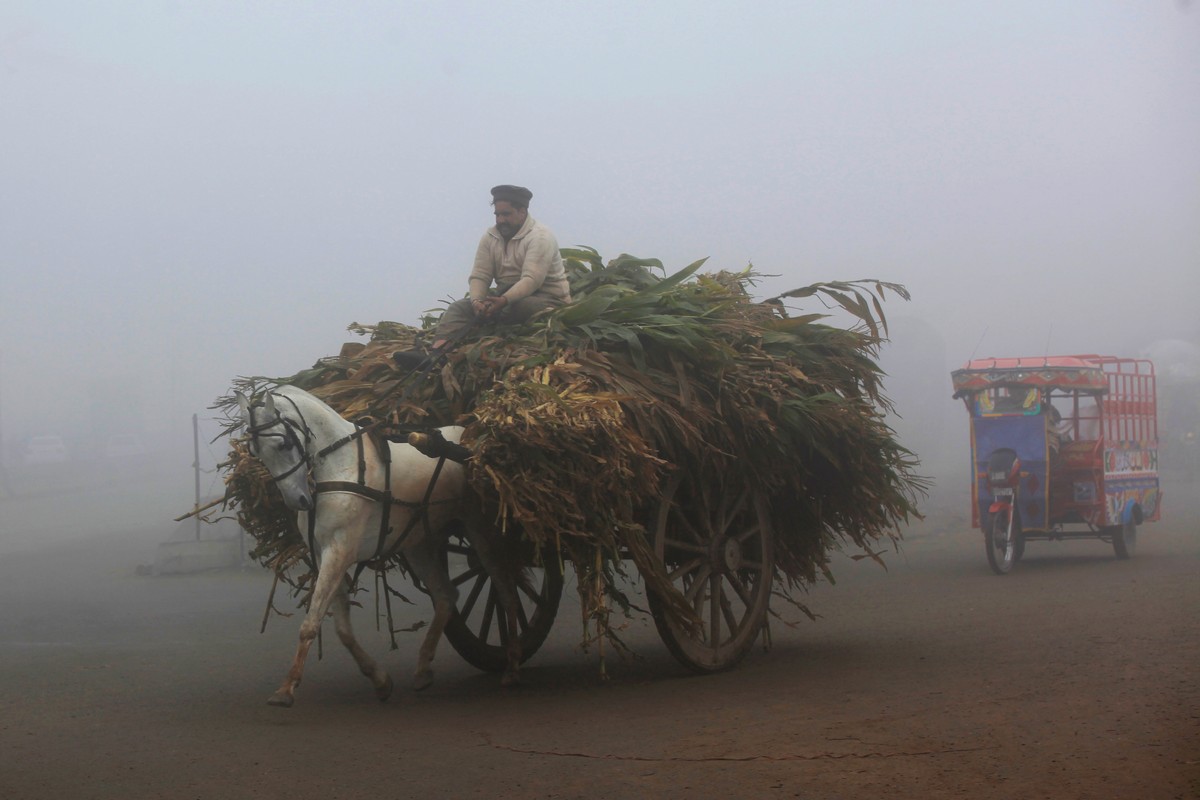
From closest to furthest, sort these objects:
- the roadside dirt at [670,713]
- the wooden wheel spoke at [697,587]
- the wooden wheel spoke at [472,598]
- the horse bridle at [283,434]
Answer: the roadside dirt at [670,713] → the horse bridle at [283,434] → the wooden wheel spoke at [697,587] → the wooden wheel spoke at [472,598]

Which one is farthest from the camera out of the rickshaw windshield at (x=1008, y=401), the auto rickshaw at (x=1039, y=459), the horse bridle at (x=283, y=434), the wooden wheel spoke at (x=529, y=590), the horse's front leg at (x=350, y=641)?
the rickshaw windshield at (x=1008, y=401)

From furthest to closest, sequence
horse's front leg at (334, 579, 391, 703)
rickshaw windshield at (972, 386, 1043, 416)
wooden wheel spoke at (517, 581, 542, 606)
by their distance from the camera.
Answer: rickshaw windshield at (972, 386, 1043, 416) → wooden wheel spoke at (517, 581, 542, 606) → horse's front leg at (334, 579, 391, 703)

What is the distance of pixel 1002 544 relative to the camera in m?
13.9

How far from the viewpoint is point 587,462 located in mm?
6512

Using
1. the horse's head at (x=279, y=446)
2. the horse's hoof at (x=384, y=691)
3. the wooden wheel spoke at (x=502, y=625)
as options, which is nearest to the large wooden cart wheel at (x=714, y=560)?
the wooden wheel spoke at (x=502, y=625)

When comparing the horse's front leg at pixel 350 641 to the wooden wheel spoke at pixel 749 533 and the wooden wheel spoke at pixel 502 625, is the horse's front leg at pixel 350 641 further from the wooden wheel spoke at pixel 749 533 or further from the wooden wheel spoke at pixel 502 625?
the wooden wheel spoke at pixel 749 533

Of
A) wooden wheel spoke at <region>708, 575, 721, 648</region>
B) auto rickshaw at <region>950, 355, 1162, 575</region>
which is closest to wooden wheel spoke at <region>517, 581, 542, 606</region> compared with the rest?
wooden wheel spoke at <region>708, 575, 721, 648</region>

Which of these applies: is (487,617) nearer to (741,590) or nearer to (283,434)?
(741,590)

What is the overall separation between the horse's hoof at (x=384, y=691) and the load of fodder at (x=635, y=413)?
2.55ft

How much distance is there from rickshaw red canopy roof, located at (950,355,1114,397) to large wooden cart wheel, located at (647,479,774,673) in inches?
263

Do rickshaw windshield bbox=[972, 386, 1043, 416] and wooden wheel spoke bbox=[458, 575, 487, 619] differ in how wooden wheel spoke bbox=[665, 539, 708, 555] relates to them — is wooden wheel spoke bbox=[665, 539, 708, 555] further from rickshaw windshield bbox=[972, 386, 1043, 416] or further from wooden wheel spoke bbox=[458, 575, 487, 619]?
rickshaw windshield bbox=[972, 386, 1043, 416]

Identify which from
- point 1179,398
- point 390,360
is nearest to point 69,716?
point 390,360

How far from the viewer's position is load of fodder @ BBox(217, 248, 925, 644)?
6.49 meters

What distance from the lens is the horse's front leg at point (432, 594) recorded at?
297 inches
